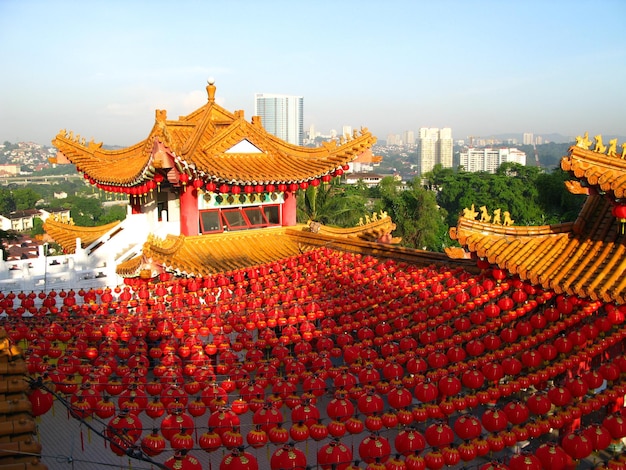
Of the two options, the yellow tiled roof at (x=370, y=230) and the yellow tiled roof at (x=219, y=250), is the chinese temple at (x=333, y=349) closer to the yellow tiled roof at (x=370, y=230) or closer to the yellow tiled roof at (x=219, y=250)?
the yellow tiled roof at (x=219, y=250)

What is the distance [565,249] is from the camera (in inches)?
350

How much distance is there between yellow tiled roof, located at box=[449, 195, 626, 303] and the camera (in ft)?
26.1

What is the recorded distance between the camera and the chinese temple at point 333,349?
6.49 meters

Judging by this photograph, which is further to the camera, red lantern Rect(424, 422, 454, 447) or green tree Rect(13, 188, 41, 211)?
green tree Rect(13, 188, 41, 211)

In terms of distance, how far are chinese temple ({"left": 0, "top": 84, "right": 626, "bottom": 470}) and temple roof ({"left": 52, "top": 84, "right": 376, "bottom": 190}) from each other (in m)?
0.11

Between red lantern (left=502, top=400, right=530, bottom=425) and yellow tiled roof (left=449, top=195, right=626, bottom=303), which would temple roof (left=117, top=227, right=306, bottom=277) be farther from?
red lantern (left=502, top=400, right=530, bottom=425)

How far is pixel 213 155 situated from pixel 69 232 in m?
6.26

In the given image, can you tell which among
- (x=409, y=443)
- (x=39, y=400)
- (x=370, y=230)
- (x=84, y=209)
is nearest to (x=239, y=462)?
Result: (x=409, y=443)

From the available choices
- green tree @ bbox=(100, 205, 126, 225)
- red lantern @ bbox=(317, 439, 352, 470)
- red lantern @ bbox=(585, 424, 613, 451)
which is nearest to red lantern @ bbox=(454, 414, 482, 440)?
red lantern @ bbox=(585, 424, 613, 451)

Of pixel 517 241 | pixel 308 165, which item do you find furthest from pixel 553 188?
pixel 517 241

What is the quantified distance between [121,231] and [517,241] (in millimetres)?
10272

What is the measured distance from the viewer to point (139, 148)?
52.9 feet

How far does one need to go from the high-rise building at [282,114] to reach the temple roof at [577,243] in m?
166

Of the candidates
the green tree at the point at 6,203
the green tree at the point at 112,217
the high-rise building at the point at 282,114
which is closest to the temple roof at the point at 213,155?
the green tree at the point at 112,217
